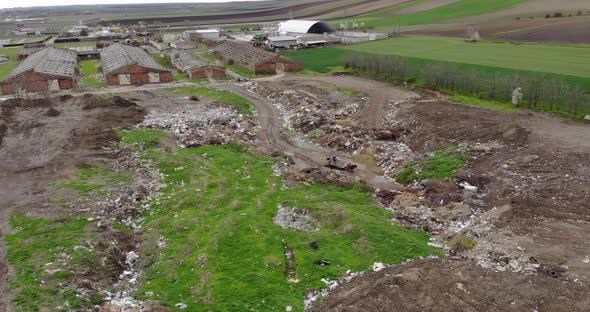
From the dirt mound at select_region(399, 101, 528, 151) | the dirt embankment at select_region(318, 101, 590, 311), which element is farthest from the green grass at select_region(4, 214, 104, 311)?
the dirt mound at select_region(399, 101, 528, 151)

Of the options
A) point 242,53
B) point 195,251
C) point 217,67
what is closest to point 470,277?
point 195,251

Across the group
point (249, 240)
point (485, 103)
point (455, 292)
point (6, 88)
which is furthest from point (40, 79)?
point (455, 292)

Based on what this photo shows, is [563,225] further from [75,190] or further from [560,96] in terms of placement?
[75,190]

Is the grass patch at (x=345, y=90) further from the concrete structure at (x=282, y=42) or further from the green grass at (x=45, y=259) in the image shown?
the concrete structure at (x=282, y=42)

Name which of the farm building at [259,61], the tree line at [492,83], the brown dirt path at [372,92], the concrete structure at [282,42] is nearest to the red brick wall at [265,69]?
the farm building at [259,61]

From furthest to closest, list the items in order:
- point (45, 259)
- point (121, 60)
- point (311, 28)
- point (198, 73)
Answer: point (311, 28)
point (121, 60)
point (198, 73)
point (45, 259)

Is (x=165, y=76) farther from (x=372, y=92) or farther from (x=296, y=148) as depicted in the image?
(x=296, y=148)

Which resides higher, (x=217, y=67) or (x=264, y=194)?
(x=217, y=67)
